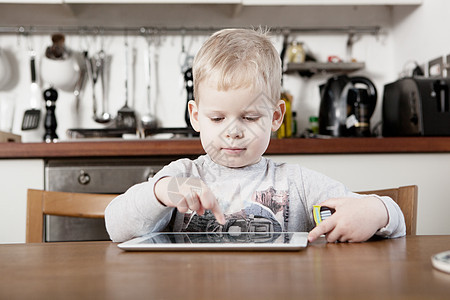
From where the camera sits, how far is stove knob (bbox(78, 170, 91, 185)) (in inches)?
65.6

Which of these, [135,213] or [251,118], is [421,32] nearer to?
[251,118]

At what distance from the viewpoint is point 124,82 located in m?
2.24

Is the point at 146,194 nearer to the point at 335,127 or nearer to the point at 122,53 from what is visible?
the point at 335,127

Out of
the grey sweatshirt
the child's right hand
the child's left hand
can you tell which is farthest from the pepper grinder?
the child's left hand

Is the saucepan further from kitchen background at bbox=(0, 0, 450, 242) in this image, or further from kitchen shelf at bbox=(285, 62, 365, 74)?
kitchen shelf at bbox=(285, 62, 365, 74)

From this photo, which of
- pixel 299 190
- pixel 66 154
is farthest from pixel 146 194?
pixel 66 154

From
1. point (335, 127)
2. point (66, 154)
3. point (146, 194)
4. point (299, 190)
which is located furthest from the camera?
point (335, 127)

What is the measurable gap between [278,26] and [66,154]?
1.13 metres

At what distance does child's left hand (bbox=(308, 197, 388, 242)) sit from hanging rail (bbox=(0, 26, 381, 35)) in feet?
5.39

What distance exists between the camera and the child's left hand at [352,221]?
0.68 metres

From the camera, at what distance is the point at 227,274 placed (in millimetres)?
435

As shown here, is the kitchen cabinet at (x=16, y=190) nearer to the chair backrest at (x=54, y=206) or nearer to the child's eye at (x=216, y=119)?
the chair backrest at (x=54, y=206)

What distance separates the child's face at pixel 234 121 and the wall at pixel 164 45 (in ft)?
4.37

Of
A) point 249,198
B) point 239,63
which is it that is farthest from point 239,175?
point 239,63
